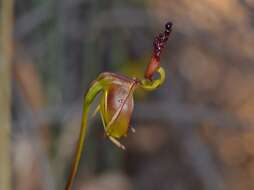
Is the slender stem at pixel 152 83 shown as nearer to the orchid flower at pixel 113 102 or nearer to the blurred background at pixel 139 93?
the orchid flower at pixel 113 102

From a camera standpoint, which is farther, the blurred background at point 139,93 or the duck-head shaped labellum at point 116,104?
the blurred background at point 139,93

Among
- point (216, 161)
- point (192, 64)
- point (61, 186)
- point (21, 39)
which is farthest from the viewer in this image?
point (192, 64)

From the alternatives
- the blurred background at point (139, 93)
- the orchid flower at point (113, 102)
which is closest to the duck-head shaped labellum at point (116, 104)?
the orchid flower at point (113, 102)

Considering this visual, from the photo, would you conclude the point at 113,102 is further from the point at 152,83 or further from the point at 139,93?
the point at 139,93

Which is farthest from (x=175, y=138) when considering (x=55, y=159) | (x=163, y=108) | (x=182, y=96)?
(x=55, y=159)

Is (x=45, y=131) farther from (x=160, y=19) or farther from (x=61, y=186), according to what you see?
(x=160, y=19)

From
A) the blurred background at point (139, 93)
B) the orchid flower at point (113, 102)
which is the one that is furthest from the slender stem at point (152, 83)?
the blurred background at point (139, 93)

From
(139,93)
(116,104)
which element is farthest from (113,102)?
(139,93)

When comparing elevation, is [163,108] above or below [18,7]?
below
